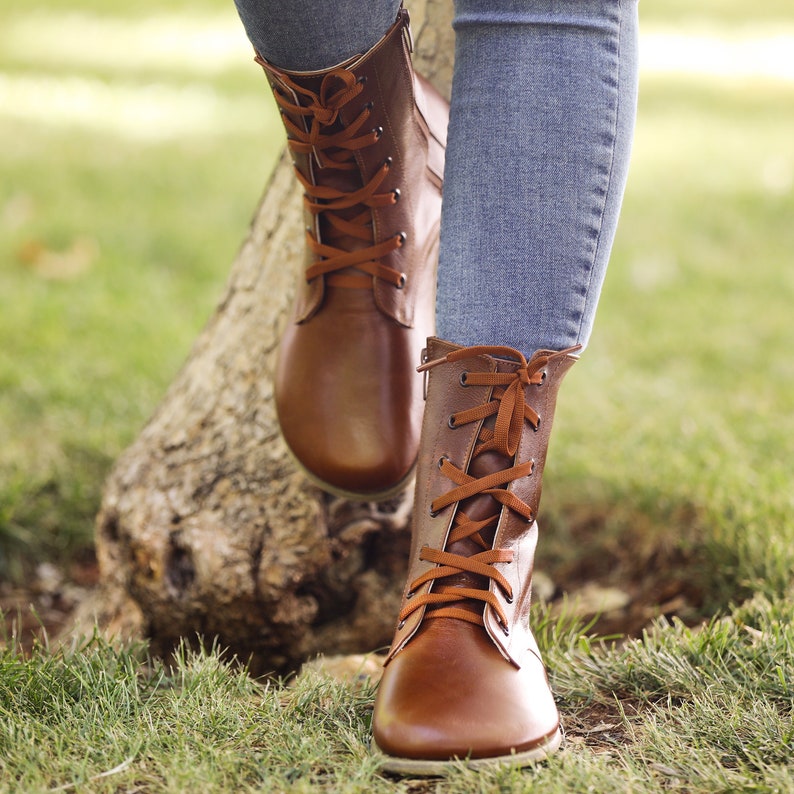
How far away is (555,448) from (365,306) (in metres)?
0.95

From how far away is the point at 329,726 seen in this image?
118cm

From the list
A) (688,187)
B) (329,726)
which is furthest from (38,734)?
(688,187)

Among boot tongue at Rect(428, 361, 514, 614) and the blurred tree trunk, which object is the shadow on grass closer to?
the blurred tree trunk

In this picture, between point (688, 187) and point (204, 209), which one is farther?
point (688, 187)

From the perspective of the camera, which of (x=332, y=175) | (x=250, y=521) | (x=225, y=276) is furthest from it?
(x=225, y=276)

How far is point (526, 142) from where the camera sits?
1216mm

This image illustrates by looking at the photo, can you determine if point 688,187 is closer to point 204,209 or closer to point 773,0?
point 204,209

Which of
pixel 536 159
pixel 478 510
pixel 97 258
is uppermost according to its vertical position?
pixel 536 159

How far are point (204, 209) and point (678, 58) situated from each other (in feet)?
16.7

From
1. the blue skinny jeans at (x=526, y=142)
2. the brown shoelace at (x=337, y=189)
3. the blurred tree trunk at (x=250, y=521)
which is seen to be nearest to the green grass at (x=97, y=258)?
the blurred tree trunk at (x=250, y=521)

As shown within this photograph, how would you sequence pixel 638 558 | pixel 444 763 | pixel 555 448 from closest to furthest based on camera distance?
1. pixel 444 763
2. pixel 638 558
3. pixel 555 448

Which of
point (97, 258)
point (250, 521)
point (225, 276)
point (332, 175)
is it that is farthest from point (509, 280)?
point (97, 258)

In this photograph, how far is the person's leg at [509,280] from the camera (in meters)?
1.20

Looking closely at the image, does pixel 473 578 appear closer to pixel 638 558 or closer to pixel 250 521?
pixel 250 521
